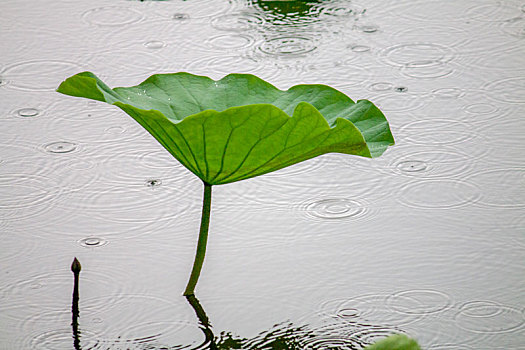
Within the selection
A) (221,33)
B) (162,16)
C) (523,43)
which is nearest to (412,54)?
(523,43)

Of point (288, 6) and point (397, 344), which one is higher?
point (397, 344)

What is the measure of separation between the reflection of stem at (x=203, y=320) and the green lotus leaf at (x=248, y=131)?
5.9 inches

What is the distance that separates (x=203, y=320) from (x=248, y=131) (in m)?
0.24

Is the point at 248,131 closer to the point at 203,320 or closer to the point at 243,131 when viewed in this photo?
the point at 243,131

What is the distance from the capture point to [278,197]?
125 cm

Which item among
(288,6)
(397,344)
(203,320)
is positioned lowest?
(203,320)

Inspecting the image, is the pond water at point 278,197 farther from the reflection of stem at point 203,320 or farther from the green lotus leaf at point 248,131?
the green lotus leaf at point 248,131

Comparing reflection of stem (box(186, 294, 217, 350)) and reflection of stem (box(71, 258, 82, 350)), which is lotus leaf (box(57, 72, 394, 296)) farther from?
reflection of stem (box(71, 258, 82, 350))

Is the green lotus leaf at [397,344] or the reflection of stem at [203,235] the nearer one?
the green lotus leaf at [397,344]

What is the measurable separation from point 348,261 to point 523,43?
2.60 feet

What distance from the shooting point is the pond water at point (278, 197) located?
102 cm

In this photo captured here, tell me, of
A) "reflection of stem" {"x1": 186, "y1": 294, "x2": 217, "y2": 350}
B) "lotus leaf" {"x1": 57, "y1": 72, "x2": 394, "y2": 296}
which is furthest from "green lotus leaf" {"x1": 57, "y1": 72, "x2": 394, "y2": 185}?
"reflection of stem" {"x1": 186, "y1": 294, "x2": 217, "y2": 350}

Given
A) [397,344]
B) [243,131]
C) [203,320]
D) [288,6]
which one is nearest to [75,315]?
[203,320]

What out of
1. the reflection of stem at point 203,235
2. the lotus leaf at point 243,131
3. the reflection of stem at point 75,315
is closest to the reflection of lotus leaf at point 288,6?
the lotus leaf at point 243,131
